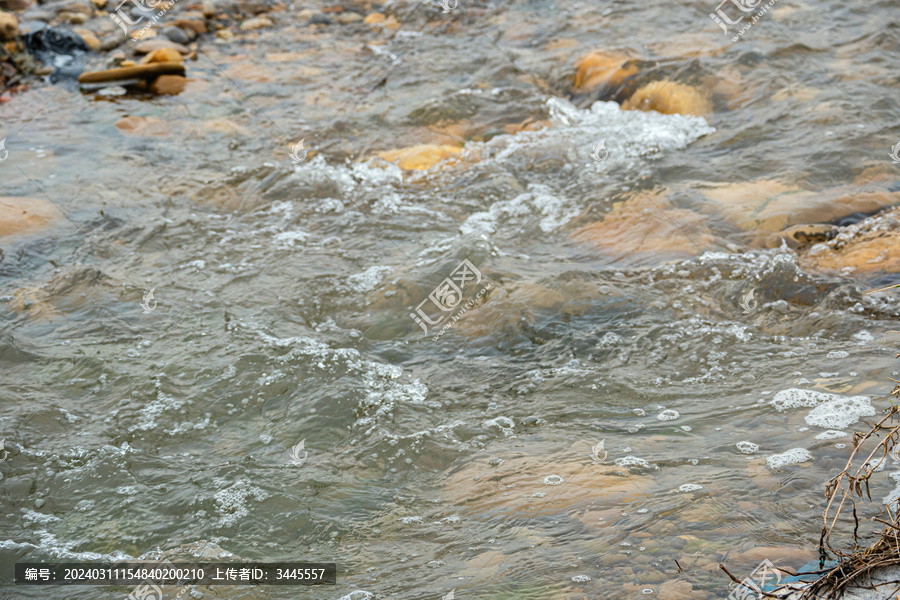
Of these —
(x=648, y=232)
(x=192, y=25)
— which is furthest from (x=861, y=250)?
(x=192, y=25)

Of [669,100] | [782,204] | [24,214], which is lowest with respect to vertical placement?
[24,214]

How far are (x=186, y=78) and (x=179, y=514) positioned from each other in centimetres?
629

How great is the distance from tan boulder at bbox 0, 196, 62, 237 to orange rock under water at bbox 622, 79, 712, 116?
5202 millimetres

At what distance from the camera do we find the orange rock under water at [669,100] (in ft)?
20.8

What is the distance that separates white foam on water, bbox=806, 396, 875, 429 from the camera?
2.88 meters

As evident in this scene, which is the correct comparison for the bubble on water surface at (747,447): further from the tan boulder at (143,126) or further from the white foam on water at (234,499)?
the tan boulder at (143,126)

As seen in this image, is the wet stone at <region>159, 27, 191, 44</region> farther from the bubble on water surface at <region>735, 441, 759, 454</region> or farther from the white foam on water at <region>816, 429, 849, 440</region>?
the white foam on water at <region>816, 429, 849, 440</region>

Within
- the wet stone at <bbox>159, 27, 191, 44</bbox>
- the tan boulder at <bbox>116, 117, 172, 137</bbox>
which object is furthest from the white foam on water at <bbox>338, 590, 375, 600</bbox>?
the wet stone at <bbox>159, 27, 191, 44</bbox>

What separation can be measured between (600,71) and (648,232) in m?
2.90

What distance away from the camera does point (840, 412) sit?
2945 millimetres

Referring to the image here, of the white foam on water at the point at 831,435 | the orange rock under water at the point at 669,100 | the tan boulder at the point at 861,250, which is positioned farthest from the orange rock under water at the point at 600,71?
the white foam on water at the point at 831,435

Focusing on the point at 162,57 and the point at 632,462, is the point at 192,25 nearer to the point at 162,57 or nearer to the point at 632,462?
the point at 162,57

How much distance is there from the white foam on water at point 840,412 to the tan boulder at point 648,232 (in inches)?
65.7

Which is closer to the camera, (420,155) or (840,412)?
(840,412)
